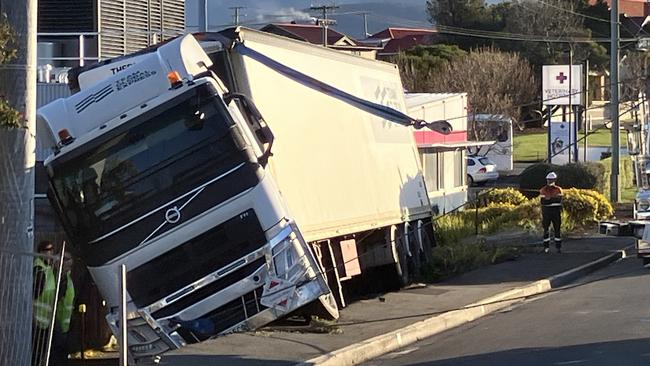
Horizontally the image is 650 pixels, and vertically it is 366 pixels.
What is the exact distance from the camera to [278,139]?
13.8 metres

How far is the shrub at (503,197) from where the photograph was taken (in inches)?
1284

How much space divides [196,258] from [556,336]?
14.6 ft

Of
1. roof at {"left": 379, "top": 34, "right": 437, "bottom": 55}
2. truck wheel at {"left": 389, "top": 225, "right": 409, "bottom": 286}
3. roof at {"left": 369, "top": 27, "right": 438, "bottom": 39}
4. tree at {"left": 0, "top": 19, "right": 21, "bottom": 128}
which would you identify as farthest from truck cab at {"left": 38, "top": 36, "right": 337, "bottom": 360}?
roof at {"left": 369, "top": 27, "right": 438, "bottom": 39}

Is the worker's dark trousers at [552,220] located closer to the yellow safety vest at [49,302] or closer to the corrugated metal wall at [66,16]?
the yellow safety vest at [49,302]

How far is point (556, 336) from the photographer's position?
A: 41.4ft

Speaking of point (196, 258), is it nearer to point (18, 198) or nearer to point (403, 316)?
point (18, 198)

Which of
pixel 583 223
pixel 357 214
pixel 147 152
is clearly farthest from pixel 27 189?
pixel 583 223

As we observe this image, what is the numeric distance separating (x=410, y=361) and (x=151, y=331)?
294 centimetres

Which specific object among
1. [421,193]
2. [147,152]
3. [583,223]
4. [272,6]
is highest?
[272,6]

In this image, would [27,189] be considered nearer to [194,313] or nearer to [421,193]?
[194,313]

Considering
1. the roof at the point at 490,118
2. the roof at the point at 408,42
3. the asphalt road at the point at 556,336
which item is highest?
the roof at the point at 408,42

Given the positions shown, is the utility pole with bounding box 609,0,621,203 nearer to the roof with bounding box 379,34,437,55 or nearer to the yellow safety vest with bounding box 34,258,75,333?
the yellow safety vest with bounding box 34,258,75,333

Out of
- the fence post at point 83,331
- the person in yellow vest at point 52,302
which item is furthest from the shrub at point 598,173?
the person in yellow vest at point 52,302

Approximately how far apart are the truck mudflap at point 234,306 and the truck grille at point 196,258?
0.12 m
